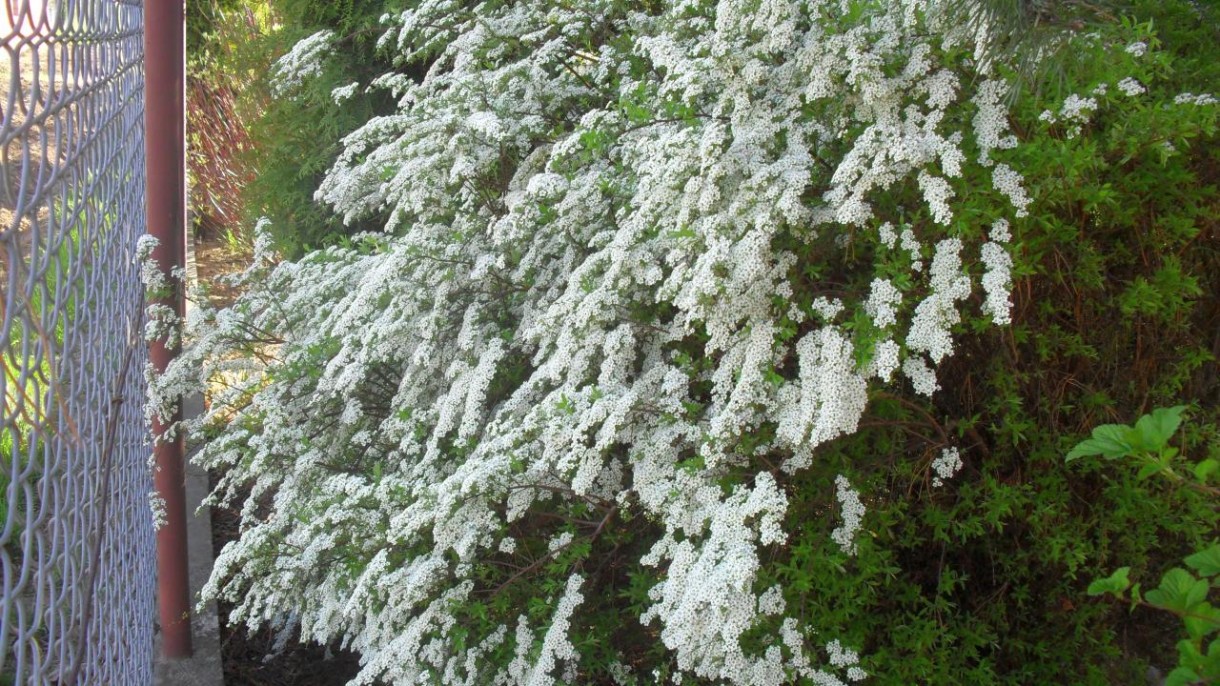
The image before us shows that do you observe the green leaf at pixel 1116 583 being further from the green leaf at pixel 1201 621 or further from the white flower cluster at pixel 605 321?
the white flower cluster at pixel 605 321

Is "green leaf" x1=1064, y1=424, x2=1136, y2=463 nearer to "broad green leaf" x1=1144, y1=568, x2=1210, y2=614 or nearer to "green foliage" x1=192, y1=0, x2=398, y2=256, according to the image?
"broad green leaf" x1=1144, y1=568, x2=1210, y2=614

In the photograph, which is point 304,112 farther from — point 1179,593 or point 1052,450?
point 1179,593

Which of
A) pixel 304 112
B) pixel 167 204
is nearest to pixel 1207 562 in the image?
pixel 167 204

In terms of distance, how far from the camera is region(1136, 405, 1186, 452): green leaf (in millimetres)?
1106

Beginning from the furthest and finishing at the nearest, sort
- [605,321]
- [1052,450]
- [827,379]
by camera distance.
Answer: [605,321] → [1052,450] → [827,379]

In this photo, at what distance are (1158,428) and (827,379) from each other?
971 mm

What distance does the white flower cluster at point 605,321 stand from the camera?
7.10ft

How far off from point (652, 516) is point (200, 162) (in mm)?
7503

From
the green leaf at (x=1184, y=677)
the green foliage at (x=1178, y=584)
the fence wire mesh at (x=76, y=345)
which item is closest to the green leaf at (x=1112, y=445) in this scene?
the green foliage at (x=1178, y=584)

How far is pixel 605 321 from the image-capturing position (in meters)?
2.69

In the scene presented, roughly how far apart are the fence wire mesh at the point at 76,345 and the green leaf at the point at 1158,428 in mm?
1298

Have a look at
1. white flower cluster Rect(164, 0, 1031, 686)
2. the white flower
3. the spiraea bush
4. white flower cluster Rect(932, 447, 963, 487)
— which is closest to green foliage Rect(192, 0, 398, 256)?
white flower cluster Rect(164, 0, 1031, 686)

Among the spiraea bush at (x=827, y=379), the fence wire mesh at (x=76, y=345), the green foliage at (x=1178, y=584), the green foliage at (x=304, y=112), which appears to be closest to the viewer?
the green foliage at (x=1178, y=584)

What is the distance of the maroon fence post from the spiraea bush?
29 centimetres
